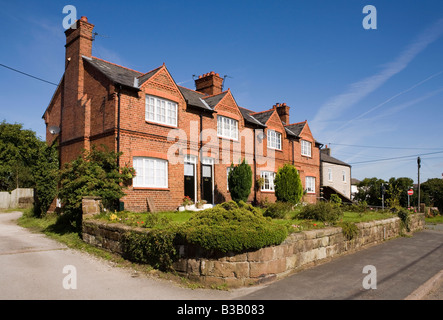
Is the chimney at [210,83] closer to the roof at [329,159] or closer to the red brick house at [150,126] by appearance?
the red brick house at [150,126]

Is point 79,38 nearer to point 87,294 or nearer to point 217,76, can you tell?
point 217,76

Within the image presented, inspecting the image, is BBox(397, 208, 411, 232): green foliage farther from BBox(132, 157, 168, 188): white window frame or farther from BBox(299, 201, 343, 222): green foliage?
BBox(132, 157, 168, 188): white window frame

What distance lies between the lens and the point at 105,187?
12.8 metres

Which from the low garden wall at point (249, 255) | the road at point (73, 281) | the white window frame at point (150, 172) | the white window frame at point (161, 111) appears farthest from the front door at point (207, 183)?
the road at point (73, 281)

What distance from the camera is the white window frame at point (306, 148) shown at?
27409mm

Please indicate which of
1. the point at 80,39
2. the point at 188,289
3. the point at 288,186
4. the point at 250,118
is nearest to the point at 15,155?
the point at 80,39

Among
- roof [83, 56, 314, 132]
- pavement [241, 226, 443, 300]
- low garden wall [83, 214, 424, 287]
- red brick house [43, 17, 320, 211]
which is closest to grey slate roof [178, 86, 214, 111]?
roof [83, 56, 314, 132]

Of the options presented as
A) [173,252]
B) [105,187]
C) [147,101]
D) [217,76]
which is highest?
[217,76]

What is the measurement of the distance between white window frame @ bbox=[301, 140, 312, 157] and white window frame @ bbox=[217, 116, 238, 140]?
9061 millimetres

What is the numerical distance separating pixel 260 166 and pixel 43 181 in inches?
526

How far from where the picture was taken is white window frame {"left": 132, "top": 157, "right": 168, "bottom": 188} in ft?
48.8

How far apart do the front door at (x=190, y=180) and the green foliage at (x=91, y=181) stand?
404cm

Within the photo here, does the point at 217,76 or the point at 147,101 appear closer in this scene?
the point at 147,101
